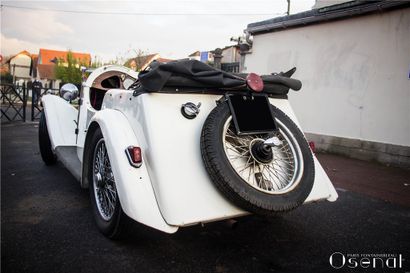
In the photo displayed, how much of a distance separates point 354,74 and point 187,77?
244 inches

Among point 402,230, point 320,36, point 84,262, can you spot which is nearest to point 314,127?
point 320,36

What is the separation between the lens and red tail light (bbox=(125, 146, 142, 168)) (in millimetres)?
2225

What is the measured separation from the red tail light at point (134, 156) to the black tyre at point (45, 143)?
2889 millimetres

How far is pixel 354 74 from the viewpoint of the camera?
7.43 m

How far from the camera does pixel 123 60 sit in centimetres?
3153

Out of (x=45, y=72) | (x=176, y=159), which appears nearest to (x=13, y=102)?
(x=176, y=159)

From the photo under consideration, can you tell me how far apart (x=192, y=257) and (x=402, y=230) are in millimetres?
2172

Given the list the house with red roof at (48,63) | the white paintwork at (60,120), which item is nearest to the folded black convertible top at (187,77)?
the white paintwork at (60,120)

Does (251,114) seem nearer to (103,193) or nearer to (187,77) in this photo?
(187,77)

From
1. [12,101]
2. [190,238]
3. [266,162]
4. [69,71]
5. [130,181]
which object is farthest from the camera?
[69,71]

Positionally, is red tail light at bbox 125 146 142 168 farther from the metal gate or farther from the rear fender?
the metal gate

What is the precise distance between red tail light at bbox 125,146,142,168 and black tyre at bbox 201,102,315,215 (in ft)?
1.50

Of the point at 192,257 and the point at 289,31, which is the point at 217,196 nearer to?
the point at 192,257

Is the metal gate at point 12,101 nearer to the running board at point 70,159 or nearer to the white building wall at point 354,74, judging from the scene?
the running board at point 70,159
